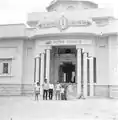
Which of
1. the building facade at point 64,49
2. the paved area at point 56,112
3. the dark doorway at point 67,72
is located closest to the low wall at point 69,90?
the building facade at point 64,49

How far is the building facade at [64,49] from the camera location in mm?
16188

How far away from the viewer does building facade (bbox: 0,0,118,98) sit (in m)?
16.2

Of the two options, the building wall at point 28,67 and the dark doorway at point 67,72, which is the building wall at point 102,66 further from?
the building wall at point 28,67

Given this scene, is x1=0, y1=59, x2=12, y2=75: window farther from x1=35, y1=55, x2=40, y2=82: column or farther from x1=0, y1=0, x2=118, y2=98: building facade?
x1=35, y1=55, x2=40, y2=82: column

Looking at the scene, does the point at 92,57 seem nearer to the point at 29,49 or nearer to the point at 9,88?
the point at 29,49

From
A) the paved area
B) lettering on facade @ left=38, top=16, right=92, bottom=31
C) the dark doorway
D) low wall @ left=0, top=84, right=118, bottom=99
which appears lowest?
the paved area

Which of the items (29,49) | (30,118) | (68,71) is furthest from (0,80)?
(30,118)

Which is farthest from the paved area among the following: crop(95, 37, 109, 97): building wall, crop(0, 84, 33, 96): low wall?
crop(0, 84, 33, 96): low wall

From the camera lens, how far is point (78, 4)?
62.2ft

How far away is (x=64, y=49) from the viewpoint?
19.1 metres

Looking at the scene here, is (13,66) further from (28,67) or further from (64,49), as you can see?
(64,49)

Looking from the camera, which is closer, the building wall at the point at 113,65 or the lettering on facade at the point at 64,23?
the building wall at the point at 113,65

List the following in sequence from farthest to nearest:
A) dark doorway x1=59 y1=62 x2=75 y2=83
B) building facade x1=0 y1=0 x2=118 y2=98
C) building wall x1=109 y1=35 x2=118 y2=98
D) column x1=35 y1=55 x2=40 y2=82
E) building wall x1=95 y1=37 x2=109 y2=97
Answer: dark doorway x1=59 y1=62 x2=75 y2=83 < column x1=35 y1=55 x2=40 y2=82 < building wall x1=95 y1=37 x2=109 y2=97 < building facade x1=0 y1=0 x2=118 y2=98 < building wall x1=109 y1=35 x2=118 y2=98

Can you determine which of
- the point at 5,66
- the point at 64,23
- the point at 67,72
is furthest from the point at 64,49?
the point at 5,66
